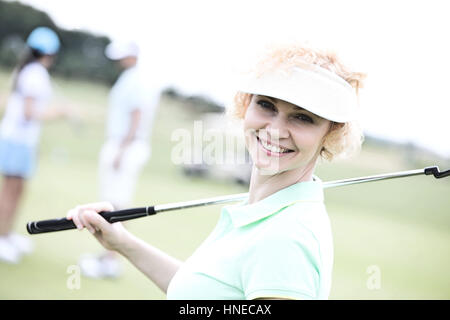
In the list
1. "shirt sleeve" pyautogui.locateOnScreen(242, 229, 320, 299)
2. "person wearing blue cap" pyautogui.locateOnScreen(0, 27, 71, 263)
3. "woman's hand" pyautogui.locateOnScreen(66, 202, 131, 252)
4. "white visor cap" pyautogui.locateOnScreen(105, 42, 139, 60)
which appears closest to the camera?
"shirt sleeve" pyautogui.locateOnScreen(242, 229, 320, 299)

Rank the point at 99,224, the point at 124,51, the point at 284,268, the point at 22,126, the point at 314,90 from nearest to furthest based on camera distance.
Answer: the point at 284,268 < the point at 314,90 < the point at 99,224 < the point at 22,126 < the point at 124,51

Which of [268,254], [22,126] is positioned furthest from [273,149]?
[22,126]

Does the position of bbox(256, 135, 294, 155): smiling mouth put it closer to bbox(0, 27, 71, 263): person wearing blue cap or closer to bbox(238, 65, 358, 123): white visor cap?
bbox(238, 65, 358, 123): white visor cap

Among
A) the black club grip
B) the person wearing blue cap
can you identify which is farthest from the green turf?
the black club grip

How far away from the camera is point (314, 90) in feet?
3.67

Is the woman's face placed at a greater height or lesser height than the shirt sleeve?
greater

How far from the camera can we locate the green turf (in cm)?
341

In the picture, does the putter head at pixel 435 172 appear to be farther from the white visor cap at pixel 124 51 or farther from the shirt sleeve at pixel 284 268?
the white visor cap at pixel 124 51

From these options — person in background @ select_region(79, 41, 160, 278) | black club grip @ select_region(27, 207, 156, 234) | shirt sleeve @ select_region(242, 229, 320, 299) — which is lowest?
shirt sleeve @ select_region(242, 229, 320, 299)

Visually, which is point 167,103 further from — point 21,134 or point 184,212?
point 21,134

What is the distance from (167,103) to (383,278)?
29.5ft

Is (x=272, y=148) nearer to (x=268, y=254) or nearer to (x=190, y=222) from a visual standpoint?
(x=268, y=254)

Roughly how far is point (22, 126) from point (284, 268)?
305 cm

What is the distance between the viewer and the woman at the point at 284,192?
1.00 metres
